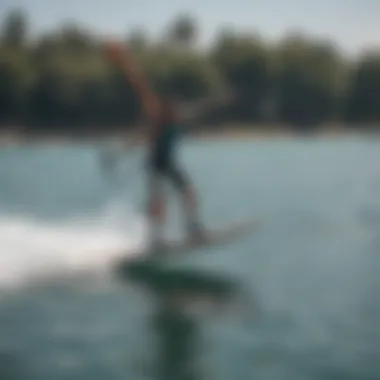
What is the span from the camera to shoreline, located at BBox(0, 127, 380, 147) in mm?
2023

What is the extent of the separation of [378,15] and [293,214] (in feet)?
1.63

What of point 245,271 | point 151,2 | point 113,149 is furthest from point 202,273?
point 151,2

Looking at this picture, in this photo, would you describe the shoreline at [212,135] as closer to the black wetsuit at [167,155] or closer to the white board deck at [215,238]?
the black wetsuit at [167,155]

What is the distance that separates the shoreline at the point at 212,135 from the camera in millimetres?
2023

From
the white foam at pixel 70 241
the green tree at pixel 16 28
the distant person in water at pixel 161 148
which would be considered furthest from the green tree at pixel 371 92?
the green tree at pixel 16 28

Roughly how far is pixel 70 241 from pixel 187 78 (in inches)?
17.9

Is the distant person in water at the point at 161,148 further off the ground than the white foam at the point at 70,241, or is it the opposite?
the distant person in water at the point at 161,148

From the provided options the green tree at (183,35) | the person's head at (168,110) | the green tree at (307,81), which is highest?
the green tree at (183,35)

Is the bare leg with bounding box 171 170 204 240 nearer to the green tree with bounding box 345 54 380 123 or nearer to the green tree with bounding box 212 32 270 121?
the green tree with bounding box 212 32 270 121

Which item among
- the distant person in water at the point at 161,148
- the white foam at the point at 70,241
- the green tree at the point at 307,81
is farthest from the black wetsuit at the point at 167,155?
the green tree at the point at 307,81

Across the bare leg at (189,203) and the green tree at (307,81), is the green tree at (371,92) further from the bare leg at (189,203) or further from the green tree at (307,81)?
the bare leg at (189,203)

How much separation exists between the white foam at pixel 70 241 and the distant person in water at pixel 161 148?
54 mm

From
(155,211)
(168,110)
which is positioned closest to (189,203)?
(155,211)

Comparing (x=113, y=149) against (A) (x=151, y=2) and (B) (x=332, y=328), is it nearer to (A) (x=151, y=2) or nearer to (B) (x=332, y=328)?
(A) (x=151, y=2)
